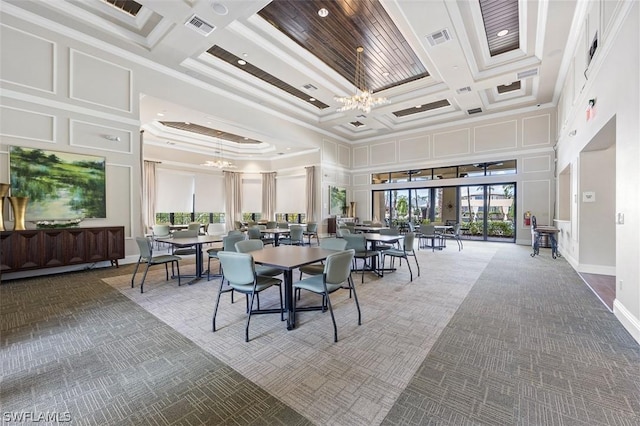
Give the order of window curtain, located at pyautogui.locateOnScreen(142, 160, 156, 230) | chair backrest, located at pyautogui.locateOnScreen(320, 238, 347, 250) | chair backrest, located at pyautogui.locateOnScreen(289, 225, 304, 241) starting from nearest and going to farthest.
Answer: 1. chair backrest, located at pyautogui.locateOnScreen(320, 238, 347, 250)
2. chair backrest, located at pyautogui.locateOnScreen(289, 225, 304, 241)
3. window curtain, located at pyautogui.locateOnScreen(142, 160, 156, 230)

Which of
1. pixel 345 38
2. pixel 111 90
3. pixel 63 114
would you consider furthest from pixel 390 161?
pixel 63 114

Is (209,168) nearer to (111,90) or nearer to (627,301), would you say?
(111,90)

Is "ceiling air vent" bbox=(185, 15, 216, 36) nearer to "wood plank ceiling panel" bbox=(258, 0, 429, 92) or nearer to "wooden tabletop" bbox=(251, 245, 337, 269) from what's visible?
"wood plank ceiling panel" bbox=(258, 0, 429, 92)

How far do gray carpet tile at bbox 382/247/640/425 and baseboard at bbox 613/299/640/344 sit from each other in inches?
2.5

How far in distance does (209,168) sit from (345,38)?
876cm

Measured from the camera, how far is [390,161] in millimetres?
12359

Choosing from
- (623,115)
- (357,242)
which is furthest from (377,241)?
(623,115)

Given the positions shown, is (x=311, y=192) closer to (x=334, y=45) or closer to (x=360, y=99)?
(x=360, y=99)

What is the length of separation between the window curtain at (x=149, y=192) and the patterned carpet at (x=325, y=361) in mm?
6461

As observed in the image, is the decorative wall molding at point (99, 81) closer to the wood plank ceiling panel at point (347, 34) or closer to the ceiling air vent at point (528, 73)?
the wood plank ceiling panel at point (347, 34)

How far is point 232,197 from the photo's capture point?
12.8 metres

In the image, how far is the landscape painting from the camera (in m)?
4.80

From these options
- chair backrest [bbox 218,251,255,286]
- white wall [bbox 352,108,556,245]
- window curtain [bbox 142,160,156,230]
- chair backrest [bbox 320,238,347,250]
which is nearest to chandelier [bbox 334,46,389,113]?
chair backrest [bbox 320,238,347,250]

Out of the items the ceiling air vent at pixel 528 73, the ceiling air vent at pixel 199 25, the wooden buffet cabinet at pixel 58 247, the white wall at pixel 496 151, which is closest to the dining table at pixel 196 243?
the wooden buffet cabinet at pixel 58 247
